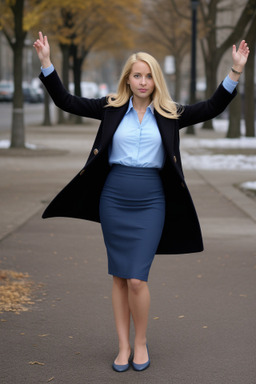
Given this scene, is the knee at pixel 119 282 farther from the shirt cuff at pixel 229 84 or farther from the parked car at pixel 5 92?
the parked car at pixel 5 92

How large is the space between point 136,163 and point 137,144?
4.1 inches

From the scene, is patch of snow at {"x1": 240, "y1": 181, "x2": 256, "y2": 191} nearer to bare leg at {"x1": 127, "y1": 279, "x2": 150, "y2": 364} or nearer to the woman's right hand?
bare leg at {"x1": 127, "y1": 279, "x2": 150, "y2": 364}

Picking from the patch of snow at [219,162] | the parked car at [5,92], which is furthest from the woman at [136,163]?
the parked car at [5,92]

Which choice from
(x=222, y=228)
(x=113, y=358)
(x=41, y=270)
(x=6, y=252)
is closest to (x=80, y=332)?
(x=113, y=358)

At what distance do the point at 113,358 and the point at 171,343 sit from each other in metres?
0.48

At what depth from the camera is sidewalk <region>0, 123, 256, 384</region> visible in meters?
4.55

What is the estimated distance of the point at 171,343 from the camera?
509 cm

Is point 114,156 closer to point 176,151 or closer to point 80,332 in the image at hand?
point 176,151

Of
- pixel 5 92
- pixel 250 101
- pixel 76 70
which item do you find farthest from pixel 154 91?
pixel 5 92

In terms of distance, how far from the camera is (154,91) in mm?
4570

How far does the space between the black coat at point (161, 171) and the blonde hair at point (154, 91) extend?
39 mm

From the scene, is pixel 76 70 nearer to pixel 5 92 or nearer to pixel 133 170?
pixel 5 92

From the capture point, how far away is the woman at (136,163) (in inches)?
177

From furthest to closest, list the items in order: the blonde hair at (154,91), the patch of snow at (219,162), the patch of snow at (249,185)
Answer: the patch of snow at (219,162) → the patch of snow at (249,185) → the blonde hair at (154,91)
